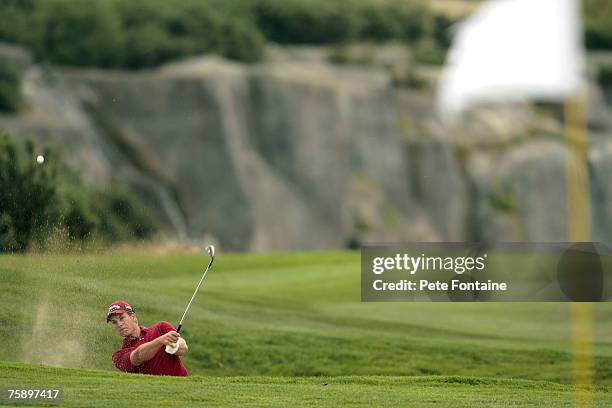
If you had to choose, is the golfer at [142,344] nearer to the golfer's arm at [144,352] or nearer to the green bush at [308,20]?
the golfer's arm at [144,352]

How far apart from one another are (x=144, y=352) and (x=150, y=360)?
0.27 metres

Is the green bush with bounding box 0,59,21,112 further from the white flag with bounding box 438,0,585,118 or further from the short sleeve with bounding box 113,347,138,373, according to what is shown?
the short sleeve with bounding box 113,347,138,373

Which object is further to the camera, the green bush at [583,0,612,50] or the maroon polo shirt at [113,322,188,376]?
the green bush at [583,0,612,50]

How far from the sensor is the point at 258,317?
1277 centimetres

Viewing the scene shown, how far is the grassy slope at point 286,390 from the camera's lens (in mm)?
8297

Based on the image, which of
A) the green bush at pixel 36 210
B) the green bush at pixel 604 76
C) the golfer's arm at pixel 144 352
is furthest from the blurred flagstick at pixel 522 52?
the green bush at pixel 604 76

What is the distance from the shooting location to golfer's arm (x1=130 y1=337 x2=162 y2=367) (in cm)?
855

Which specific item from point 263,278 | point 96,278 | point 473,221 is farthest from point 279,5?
point 96,278

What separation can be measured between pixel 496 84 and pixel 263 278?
6.05 m

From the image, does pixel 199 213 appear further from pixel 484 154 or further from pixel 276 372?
pixel 276 372

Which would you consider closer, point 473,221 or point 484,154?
point 473,221

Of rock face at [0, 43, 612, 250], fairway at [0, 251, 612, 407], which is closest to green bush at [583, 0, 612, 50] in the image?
rock face at [0, 43, 612, 250]

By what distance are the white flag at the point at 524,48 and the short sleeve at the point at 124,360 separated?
3.10 m

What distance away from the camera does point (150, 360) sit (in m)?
8.85
